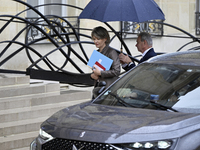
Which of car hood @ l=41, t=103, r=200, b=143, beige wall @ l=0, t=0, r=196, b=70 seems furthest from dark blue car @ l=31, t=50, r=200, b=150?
beige wall @ l=0, t=0, r=196, b=70

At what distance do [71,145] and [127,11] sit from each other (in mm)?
2539

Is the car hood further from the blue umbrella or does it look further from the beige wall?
the beige wall

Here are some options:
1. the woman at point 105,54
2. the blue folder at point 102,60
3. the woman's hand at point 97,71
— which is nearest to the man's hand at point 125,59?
the woman at point 105,54

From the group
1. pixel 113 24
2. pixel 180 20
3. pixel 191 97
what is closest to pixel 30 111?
pixel 191 97

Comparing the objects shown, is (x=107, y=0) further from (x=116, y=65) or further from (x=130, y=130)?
(x=130, y=130)

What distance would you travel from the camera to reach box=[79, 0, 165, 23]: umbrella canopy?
5272mm

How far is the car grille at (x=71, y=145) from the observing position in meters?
3.06

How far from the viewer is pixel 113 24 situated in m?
13.3

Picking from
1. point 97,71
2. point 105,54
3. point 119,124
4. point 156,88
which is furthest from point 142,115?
point 105,54

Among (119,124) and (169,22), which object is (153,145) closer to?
(119,124)

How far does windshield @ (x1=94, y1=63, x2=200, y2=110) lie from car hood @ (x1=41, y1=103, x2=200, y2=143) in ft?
0.65

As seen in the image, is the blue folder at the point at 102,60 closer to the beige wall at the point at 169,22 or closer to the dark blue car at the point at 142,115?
the dark blue car at the point at 142,115

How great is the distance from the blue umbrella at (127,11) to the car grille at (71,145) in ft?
7.71

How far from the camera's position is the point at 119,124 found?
10.4 ft
